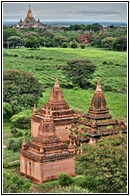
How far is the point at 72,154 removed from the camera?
2164 cm

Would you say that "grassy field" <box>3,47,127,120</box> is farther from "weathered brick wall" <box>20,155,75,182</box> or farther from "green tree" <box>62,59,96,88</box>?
"weathered brick wall" <box>20,155,75,182</box>

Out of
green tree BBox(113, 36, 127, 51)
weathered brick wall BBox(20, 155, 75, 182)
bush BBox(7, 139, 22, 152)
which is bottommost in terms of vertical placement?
weathered brick wall BBox(20, 155, 75, 182)

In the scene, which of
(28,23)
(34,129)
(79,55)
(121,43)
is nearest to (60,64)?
(79,55)

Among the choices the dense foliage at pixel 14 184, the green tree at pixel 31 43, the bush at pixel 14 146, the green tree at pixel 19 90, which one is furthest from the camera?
the green tree at pixel 31 43

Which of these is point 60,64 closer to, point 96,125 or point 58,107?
point 58,107

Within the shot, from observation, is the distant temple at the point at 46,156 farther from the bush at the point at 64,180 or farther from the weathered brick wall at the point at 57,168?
the bush at the point at 64,180

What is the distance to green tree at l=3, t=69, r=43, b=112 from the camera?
1393 inches

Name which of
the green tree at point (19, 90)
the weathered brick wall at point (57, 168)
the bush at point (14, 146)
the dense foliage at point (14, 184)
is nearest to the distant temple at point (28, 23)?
the green tree at point (19, 90)

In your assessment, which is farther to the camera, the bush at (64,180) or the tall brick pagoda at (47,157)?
the tall brick pagoda at (47,157)

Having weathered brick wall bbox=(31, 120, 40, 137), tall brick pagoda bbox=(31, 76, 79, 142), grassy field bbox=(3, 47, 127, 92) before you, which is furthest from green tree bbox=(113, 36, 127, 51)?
tall brick pagoda bbox=(31, 76, 79, 142)

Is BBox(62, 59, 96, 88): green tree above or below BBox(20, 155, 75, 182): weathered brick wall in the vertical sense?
above

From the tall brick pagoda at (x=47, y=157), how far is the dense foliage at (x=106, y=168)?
2.33ft

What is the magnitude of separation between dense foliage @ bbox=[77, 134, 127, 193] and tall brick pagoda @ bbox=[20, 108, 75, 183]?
710mm

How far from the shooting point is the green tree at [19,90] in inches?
1393
